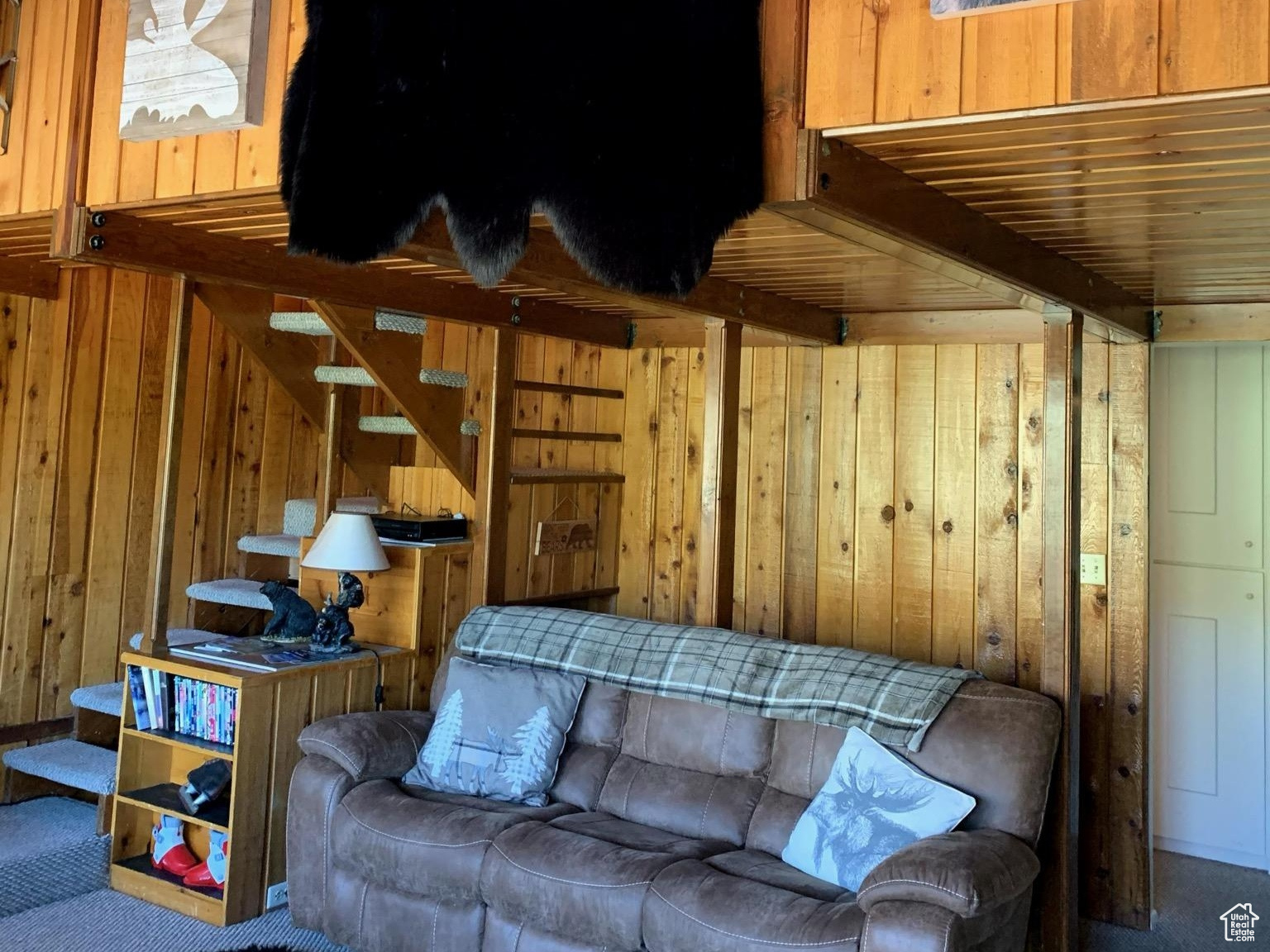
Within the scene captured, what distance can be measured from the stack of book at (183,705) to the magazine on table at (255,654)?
0.27 feet

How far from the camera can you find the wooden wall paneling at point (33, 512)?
4.01m

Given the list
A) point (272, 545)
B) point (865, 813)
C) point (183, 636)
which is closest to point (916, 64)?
point (865, 813)

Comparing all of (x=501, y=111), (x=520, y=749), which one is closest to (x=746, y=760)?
(x=520, y=749)

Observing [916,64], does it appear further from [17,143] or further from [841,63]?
[17,143]

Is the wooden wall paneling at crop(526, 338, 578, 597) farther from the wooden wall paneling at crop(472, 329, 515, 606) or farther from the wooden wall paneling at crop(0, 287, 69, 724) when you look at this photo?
the wooden wall paneling at crop(0, 287, 69, 724)

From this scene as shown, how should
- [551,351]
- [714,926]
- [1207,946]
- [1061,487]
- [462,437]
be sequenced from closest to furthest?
1. [714,926]
2. [1061,487]
3. [1207,946]
4. [462,437]
5. [551,351]

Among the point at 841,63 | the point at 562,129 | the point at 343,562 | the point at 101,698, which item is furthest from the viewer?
the point at 101,698

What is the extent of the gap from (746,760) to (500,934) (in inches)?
32.5

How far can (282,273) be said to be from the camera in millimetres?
3135

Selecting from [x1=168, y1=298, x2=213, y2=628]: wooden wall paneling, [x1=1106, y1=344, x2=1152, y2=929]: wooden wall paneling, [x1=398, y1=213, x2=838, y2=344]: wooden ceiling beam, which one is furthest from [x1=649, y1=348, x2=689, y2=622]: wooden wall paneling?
[x1=168, y1=298, x2=213, y2=628]: wooden wall paneling

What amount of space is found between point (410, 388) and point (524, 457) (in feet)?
2.83

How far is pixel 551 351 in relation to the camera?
15.7 ft

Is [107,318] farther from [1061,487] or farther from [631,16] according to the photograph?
[1061,487]

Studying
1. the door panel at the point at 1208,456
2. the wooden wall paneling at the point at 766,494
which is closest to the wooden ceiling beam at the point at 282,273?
the wooden wall paneling at the point at 766,494
